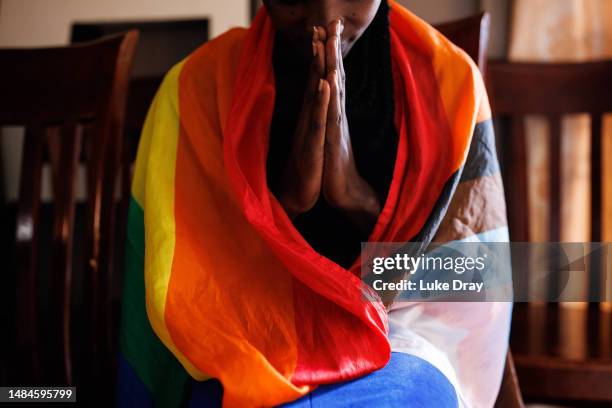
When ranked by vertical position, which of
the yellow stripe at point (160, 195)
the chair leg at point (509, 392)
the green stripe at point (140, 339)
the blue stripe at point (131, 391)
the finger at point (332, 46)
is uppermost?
the finger at point (332, 46)

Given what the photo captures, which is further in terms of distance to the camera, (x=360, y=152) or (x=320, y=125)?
(x=360, y=152)

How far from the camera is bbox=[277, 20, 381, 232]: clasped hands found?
0.60 meters

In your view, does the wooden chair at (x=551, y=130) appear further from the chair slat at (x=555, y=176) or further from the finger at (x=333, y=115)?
the finger at (x=333, y=115)

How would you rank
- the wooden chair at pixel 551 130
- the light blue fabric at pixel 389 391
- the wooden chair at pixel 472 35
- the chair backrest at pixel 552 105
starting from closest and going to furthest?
1. the light blue fabric at pixel 389 391
2. the wooden chair at pixel 472 35
3. the wooden chair at pixel 551 130
4. the chair backrest at pixel 552 105

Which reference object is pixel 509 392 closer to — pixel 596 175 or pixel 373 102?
pixel 373 102

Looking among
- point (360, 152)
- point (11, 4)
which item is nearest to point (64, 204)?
point (360, 152)

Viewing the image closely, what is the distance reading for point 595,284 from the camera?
0.66 m

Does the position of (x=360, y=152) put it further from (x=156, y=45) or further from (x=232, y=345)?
(x=156, y=45)

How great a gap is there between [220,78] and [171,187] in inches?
5.7

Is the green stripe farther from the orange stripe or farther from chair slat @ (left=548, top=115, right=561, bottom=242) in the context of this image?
chair slat @ (left=548, top=115, right=561, bottom=242)

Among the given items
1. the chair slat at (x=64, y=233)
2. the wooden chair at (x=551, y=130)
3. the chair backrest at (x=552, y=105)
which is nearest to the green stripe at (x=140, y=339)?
the chair slat at (x=64, y=233)

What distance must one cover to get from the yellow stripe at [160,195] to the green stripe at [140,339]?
0.05 meters

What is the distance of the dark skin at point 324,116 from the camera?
0.60 m

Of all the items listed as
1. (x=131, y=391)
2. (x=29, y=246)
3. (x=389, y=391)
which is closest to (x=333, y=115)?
(x=389, y=391)
